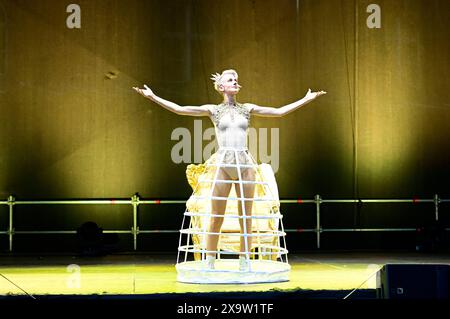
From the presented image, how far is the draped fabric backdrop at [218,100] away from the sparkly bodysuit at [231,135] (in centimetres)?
308

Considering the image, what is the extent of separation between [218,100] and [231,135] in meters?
3.28

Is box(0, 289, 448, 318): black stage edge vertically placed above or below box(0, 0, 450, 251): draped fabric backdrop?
below

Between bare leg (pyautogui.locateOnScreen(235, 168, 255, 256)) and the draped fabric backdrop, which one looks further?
the draped fabric backdrop

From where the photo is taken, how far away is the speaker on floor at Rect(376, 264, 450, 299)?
12.5 ft

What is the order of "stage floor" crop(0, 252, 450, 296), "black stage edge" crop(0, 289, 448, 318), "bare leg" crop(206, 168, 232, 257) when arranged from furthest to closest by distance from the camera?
"bare leg" crop(206, 168, 232, 257)
"stage floor" crop(0, 252, 450, 296)
"black stage edge" crop(0, 289, 448, 318)

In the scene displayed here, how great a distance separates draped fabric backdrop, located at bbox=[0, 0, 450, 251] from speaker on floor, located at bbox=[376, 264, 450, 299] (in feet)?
16.1

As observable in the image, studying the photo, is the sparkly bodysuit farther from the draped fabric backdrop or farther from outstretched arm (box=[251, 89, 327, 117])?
the draped fabric backdrop

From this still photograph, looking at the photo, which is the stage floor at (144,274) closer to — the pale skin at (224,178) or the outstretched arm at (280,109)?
the pale skin at (224,178)

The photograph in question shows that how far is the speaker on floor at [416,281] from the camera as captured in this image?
381 centimetres

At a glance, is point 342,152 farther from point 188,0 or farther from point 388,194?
point 188,0

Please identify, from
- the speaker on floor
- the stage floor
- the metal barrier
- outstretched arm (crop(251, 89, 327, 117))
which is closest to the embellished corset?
outstretched arm (crop(251, 89, 327, 117))

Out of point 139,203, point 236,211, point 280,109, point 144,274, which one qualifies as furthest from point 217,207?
point 139,203
